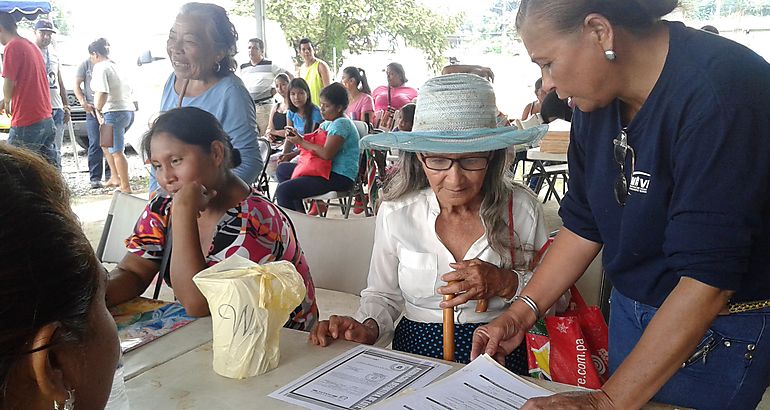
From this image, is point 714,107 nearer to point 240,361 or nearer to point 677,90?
point 677,90

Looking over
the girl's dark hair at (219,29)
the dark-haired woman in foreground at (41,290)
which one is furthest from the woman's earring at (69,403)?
the girl's dark hair at (219,29)

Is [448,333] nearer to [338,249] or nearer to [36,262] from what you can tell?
[338,249]

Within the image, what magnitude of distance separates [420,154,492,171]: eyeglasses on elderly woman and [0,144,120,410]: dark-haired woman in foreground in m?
1.15

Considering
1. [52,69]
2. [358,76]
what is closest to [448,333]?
[358,76]

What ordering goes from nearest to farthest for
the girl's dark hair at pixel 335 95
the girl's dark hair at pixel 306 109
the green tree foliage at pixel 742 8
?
the girl's dark hair at pixel 335 95 → the girl's dark hair at pixel 306 109 → the green tree foliage at pixel 742 8

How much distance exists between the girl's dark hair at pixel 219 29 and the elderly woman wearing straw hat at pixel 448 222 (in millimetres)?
988

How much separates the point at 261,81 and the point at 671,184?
23.9 ft

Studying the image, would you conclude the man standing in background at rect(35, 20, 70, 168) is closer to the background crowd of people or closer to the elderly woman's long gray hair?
the background crowd of people

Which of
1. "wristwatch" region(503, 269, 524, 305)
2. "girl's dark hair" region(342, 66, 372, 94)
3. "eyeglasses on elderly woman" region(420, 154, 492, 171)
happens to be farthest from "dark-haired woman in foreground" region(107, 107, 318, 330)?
"girl's dark hair" region(342, 66, 372, 94)

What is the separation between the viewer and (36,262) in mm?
609

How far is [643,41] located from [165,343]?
3.91 ft

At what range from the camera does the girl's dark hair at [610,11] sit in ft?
3.64

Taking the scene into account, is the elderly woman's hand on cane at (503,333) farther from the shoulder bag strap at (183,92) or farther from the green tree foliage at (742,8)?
the green tree foliage at (742,8)

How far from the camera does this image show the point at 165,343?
151 centimetres
